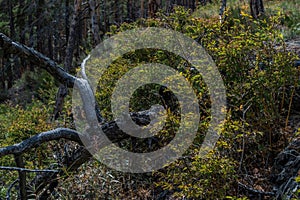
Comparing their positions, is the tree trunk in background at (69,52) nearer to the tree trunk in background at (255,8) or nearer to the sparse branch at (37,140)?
the sparse branch at (37,140)

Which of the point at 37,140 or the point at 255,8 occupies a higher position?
the point at 255,8

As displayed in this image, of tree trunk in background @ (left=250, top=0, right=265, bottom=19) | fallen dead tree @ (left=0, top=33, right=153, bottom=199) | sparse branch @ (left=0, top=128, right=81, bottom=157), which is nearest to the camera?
sparse branch @ (left=0, top=128, right=81, bottom=157)

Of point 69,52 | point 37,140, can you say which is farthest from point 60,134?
point 69,52

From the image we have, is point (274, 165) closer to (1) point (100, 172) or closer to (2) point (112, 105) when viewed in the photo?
(1) point (100, 172)

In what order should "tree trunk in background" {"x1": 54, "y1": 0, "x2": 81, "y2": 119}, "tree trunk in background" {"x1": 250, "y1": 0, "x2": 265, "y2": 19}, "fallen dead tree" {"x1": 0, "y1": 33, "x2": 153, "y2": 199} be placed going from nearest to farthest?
1. "fallen dead tree" {"x1": 0, "y1": 33, "x2": 153, "y2": 199}
2. "tree trunk in background" {"x1": 54, "y1": 0, "x2": 81, "y2": 119}
3. "tree trunk in background" {"x1": 250, "y1": 0, "x2": 265, "y2": 19}

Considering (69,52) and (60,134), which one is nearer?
(60,134)

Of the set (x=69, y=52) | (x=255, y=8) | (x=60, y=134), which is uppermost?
(x=255, y=8)

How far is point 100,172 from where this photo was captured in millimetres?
4945

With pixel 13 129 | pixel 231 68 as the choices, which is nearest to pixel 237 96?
pixel 231 68

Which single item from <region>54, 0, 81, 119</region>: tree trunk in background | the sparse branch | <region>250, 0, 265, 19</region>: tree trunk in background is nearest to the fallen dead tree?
the sparse branch

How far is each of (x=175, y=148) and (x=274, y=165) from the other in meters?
1.24

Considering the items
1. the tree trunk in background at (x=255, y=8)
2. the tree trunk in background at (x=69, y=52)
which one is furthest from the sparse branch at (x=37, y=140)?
the tree trunk in background at (x=255, y=8)

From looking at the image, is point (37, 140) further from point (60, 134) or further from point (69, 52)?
point (69, 52)

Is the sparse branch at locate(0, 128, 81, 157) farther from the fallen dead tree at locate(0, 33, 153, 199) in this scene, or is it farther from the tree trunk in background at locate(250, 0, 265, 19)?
the tree trunk in background at locate(250, 0, 265, 19)
